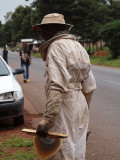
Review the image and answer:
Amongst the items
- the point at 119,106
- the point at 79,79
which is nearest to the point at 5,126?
the point at 119,106

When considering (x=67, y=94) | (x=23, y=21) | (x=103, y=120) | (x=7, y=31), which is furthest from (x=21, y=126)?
(x=7, y=31)

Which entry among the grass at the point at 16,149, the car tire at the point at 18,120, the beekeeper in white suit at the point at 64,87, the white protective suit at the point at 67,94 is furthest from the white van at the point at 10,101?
the white protective suit at the point at 67,94

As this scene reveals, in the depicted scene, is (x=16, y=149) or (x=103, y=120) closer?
(x=16, y=149)

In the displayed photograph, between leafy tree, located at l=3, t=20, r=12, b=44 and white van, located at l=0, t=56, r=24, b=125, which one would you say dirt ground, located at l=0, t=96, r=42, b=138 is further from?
leafy tree, located at l=3, t=20, r=12, b=44

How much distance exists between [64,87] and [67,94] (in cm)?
11

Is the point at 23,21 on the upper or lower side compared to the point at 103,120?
upper

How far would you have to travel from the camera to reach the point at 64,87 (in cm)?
273

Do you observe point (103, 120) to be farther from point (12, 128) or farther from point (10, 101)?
point (10, 101)

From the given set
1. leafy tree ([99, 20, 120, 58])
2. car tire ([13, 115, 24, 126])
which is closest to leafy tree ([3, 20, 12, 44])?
leafy tree ([99, 20, 120, 58])

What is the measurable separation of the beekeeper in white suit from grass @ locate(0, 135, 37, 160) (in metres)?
2.03

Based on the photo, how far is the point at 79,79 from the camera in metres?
2.95

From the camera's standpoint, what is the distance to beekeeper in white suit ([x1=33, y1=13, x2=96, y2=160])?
2.70 meters

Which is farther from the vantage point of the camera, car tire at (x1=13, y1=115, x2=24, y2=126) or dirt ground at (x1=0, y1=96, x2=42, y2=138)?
car tire at (x1=13, y1=115, x2=24, y2=126)

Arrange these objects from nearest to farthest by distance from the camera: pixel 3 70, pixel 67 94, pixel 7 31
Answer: pixel 67 94 → pixel 3 70 → pixel 7 31
